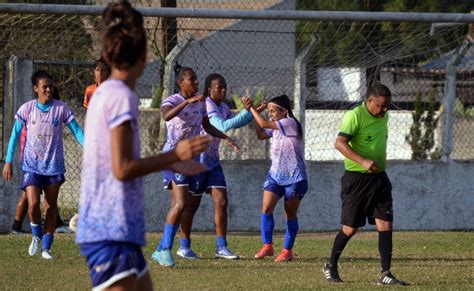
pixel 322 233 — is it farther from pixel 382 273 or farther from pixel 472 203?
pixel 382 273

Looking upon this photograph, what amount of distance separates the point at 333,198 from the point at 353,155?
214 inches

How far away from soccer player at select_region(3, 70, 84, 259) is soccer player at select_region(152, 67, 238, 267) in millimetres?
1079

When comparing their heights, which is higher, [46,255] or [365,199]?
[365,199]

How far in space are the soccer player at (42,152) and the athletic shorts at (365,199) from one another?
311cm

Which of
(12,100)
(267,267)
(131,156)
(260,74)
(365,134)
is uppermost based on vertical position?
(260,74)

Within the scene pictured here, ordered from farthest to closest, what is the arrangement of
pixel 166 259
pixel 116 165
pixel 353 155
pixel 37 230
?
pixel 37 230, pixel 166 259, pixel 353 155, pixel 116 165

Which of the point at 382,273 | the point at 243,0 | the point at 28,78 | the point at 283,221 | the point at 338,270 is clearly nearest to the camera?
the point at 382,273

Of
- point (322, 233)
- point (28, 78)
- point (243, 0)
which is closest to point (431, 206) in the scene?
point (322, 233)

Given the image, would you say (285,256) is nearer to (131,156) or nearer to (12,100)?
(12,100)

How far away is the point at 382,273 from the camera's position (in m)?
8.84

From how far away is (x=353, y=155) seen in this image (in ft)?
28.1

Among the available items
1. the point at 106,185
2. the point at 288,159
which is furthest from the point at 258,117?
the point at 106,185

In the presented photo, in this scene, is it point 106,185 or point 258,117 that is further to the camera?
point 258,117

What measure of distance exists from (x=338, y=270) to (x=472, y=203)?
5147 millimetres
